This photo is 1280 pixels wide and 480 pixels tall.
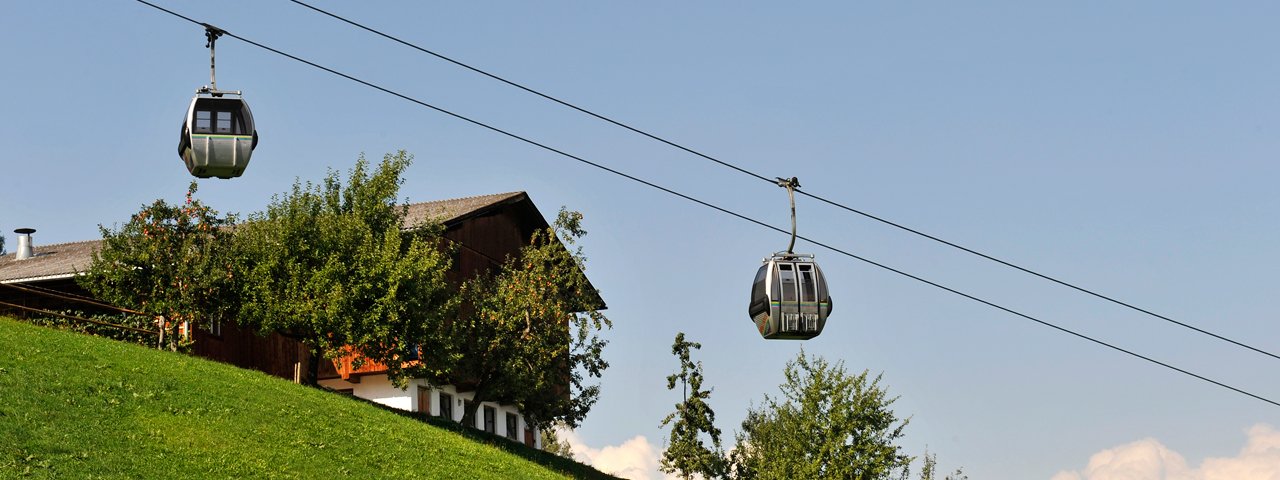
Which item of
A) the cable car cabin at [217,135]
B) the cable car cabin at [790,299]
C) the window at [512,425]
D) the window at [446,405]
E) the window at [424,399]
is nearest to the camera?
the cable car cabin at [217,135]

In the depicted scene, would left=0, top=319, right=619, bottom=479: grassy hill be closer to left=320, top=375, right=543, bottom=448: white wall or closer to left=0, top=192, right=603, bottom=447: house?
left=0, top=192, right=603, bottom=447: house

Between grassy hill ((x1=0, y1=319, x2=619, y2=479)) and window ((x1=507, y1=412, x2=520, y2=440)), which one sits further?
window ((x1=507, y1=412, x2=520, y2=440))

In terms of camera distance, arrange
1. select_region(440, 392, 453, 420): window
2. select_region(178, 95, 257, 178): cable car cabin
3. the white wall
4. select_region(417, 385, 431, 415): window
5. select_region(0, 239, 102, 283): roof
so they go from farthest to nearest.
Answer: select_region(440, 392, 453, 420): window, select_region(417, 385, 431, 415): window, the white wall, select_region(0, 239, 102, 283): roof, select_region(178, 95, 257, 178): cable car cabin

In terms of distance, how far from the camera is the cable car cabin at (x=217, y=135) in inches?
955

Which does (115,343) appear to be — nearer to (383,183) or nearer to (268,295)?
(268,295)

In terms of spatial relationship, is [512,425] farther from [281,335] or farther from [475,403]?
[281,335]

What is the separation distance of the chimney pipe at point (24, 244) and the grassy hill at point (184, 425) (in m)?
19.3

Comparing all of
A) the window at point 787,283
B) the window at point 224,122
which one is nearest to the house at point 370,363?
the window at point 224,122

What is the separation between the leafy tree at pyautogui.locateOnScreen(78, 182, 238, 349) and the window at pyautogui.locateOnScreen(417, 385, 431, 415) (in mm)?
9887

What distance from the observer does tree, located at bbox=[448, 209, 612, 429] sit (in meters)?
54.5

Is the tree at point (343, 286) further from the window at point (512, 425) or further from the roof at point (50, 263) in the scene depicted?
the window at point (512, 425)

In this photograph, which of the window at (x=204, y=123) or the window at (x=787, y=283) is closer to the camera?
the window at (x=204, y=123)

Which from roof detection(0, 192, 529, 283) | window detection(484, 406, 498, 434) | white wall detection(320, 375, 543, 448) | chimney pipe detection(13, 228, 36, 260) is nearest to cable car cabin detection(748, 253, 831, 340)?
roof detection(0, 192, 529, 283)

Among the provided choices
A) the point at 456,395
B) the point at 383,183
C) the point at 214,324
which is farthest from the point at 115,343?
the point at 456,395
